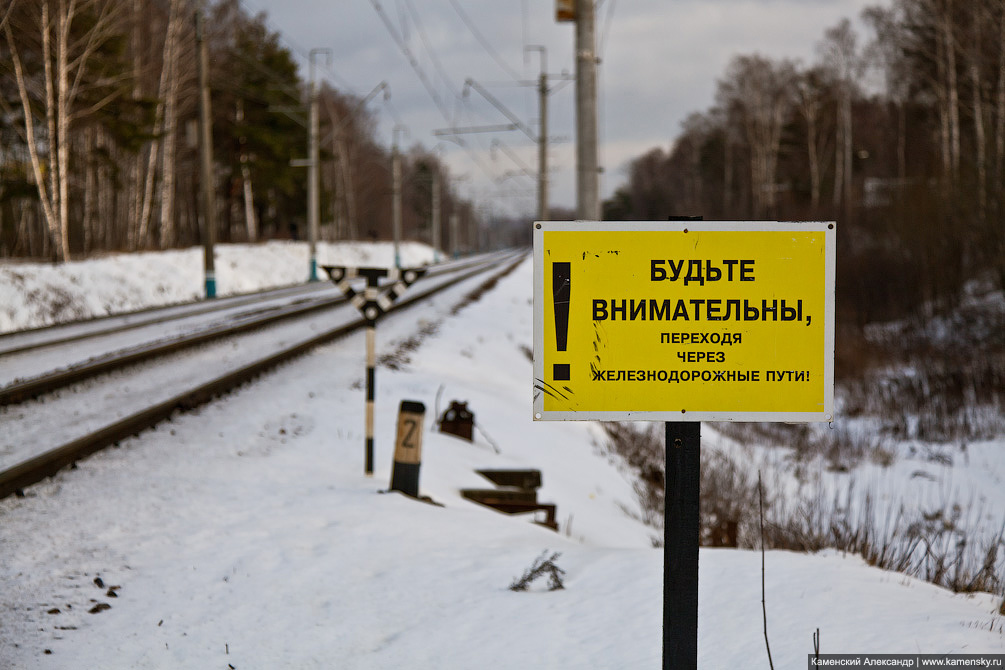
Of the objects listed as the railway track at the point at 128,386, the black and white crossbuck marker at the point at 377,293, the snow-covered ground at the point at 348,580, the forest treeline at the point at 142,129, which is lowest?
the snow-covered ground at the point at 348,580

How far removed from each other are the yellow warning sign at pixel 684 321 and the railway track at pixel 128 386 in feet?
16.1

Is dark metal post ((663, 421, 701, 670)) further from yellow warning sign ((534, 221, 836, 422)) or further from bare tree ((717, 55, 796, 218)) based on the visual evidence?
bare tree ((717, 55, 796, 218))

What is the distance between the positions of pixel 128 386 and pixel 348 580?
21.2 feet

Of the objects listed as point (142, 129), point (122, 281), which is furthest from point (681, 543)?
point (142, 129)

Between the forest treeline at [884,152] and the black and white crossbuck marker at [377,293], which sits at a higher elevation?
the forest treeline at [884,152]

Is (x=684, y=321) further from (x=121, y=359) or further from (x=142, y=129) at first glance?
(x=142, y=129)

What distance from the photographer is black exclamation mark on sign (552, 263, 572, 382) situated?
8.39ft

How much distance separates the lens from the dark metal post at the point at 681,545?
8.38 feet

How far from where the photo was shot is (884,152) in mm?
49812

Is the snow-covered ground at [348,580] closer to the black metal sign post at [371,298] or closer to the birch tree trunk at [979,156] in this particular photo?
the black metal sign post at [371,298]

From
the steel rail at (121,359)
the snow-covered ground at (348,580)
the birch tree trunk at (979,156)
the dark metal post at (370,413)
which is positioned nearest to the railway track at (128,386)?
the steel rail at (121,359)

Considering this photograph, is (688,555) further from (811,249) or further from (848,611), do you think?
(848,611)

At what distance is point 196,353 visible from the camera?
12812 mm

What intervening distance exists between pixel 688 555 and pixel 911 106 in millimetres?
47655
